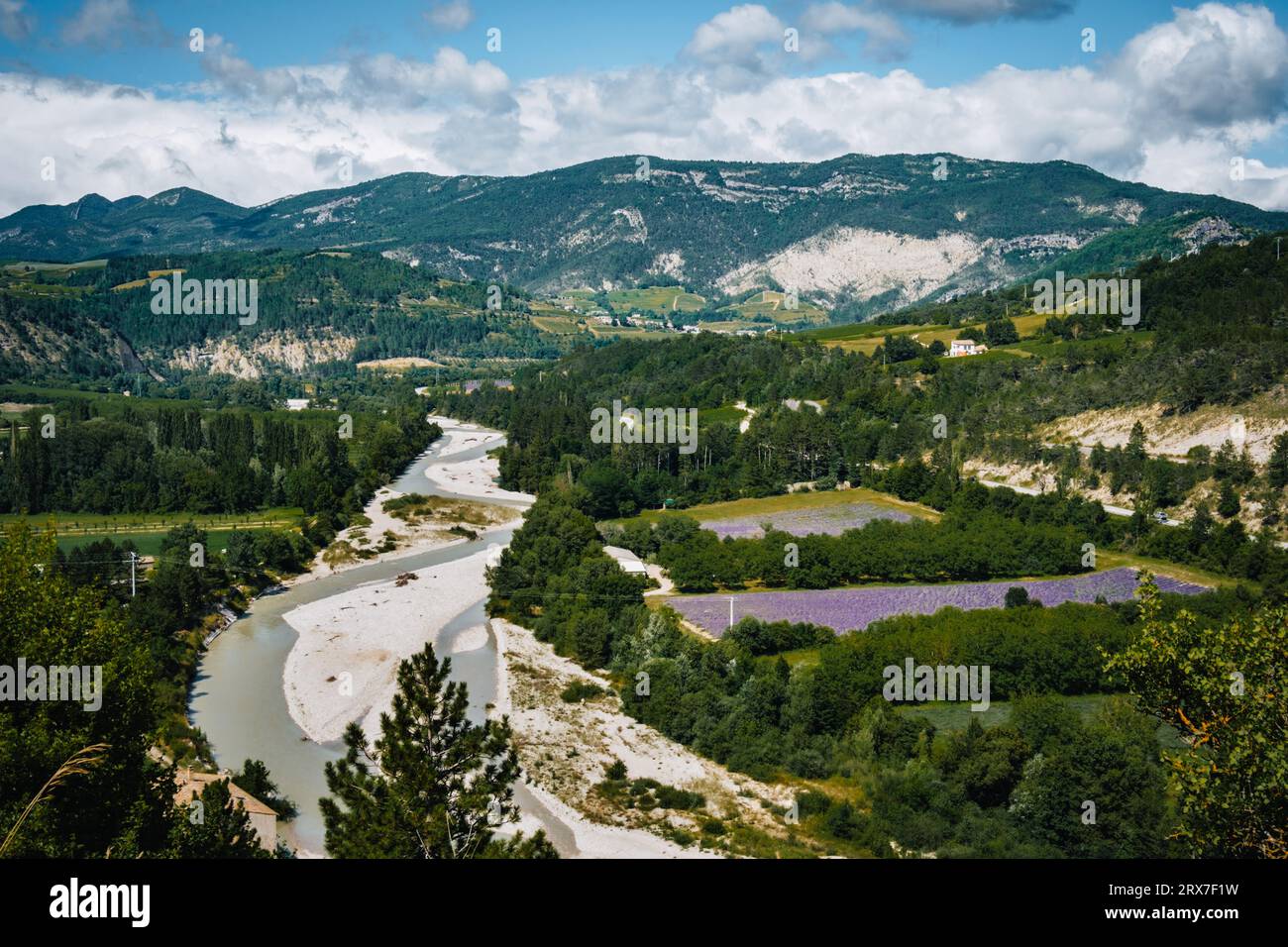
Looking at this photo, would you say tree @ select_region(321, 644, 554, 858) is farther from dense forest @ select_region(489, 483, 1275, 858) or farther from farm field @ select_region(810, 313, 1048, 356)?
farm field @ select_region(810, 313, 1048, 356)

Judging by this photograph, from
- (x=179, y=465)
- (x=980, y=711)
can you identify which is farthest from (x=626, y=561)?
(x=179, y=465)

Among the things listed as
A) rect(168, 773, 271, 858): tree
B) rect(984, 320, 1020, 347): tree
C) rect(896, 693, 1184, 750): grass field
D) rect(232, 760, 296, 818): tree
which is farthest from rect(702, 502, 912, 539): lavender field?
rect(168, 773, 271, 858): tree

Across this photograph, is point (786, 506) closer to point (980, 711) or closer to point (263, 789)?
point (980, 711)

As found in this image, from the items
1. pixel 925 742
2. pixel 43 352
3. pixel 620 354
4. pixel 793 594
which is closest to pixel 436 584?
pixel 793 594

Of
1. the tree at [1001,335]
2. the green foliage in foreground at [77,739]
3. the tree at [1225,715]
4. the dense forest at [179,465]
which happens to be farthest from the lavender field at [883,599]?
the tree at [1001,335]

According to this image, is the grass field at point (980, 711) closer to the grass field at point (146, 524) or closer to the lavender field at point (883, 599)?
the lavender field at point (883, 599)
